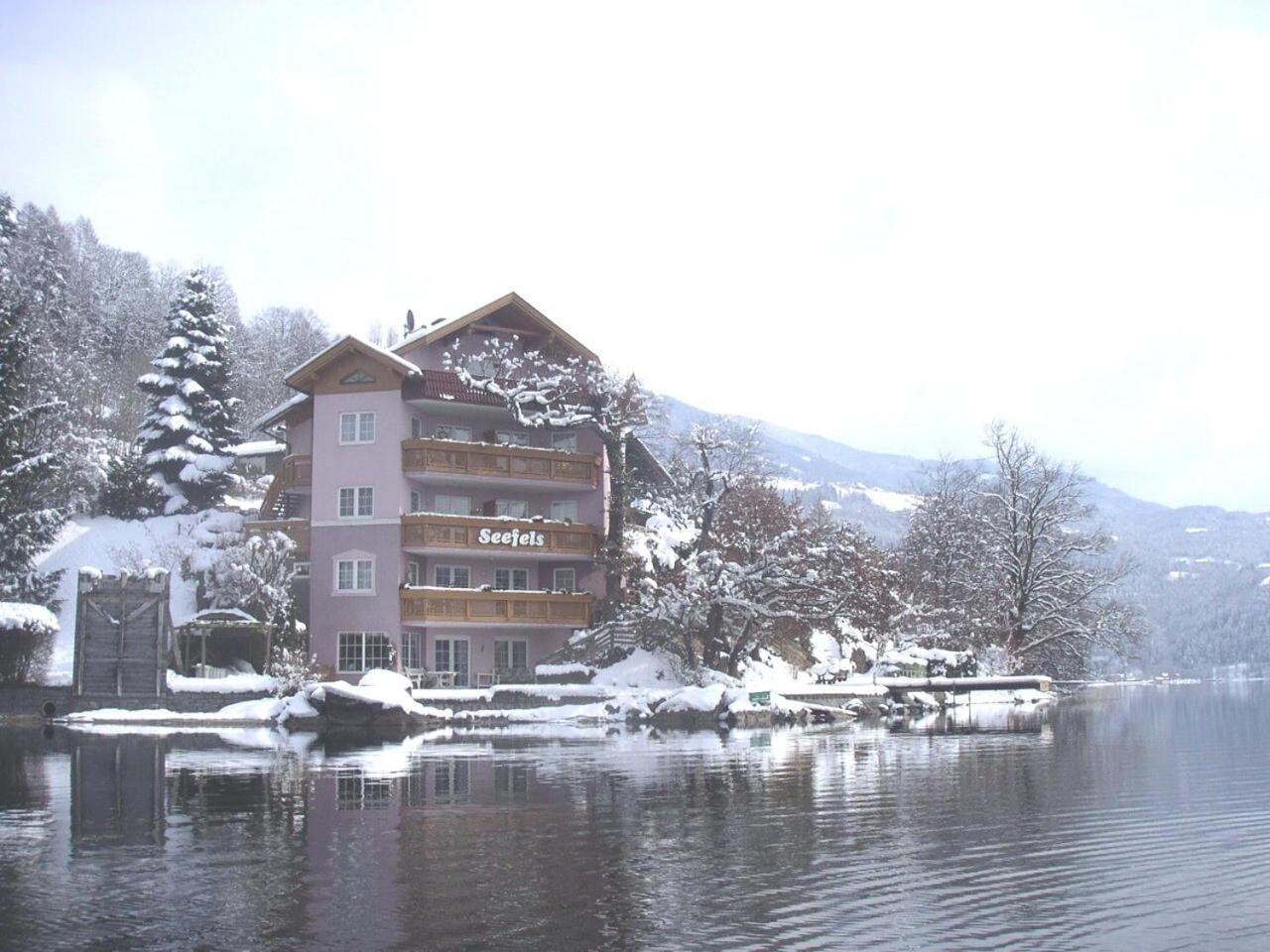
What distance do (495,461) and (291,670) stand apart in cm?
1350

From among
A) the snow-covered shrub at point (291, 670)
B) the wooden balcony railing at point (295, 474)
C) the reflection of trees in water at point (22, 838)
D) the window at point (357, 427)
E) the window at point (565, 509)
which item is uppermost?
the window at point (357, 427)

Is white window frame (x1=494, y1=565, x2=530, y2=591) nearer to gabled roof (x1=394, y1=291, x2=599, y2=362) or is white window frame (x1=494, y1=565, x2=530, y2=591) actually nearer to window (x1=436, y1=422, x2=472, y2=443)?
window (x1=436, y1=422, x2=472, y2=443)

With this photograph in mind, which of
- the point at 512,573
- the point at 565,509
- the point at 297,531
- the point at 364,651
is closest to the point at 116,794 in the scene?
the point at 364,651

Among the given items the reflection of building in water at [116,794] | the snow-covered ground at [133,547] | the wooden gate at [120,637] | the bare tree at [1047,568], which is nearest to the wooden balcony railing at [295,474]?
the snow-covered ground at [133,547]

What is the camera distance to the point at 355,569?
59.2 m

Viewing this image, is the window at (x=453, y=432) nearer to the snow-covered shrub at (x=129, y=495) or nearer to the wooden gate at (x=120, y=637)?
the wooden gate at (x=120, y=637)

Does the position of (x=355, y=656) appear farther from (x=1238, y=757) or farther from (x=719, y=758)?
(x=1238, y=757)

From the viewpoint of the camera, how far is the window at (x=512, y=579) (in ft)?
204

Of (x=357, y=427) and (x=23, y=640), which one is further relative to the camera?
(x=357, y=427)

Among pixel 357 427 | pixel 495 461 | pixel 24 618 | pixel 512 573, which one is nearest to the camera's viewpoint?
pixel 24 618

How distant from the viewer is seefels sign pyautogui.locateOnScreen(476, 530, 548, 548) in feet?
194

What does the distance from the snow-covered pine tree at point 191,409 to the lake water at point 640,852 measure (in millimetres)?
44032

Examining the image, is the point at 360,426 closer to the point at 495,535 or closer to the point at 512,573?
the point at 495,535

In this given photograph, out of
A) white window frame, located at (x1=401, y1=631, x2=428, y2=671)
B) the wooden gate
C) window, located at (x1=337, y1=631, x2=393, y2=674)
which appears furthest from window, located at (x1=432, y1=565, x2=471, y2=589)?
the wooden gate
